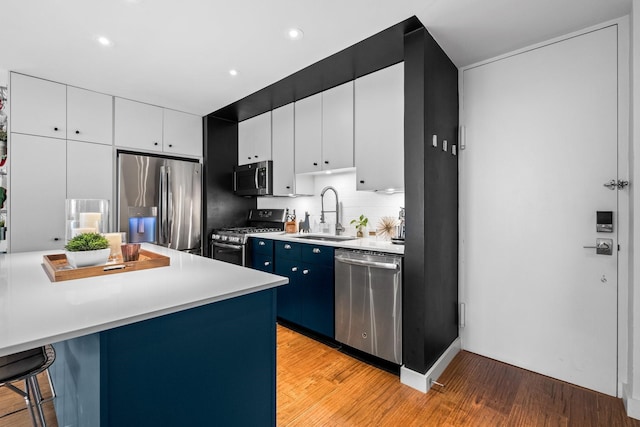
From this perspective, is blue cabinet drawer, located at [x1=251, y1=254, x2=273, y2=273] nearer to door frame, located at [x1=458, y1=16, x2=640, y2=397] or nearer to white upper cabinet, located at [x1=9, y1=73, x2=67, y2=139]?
white upper cabinet, located at [x1=9, y1=73, x2=67, y2=139]

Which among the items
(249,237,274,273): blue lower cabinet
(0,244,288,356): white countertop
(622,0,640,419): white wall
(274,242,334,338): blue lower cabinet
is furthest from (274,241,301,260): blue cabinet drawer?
(622,0,640,419): white wall

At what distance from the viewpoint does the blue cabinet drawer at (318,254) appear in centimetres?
257

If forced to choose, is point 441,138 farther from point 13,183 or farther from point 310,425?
point 13,183

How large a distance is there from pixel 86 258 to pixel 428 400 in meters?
2.03

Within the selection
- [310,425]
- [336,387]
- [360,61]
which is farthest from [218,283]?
[360,61]

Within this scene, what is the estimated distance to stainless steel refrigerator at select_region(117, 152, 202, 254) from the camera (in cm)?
336

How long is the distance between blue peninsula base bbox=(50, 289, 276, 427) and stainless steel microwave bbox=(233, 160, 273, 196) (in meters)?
2.44

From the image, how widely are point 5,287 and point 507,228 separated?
289 cm

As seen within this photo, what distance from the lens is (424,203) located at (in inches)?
78.9

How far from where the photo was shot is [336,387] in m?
2.02

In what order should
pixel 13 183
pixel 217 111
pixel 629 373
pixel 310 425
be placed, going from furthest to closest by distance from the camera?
pixel 217 111 → pixel 13 183 → pixel 629 373 → pixel 310 425

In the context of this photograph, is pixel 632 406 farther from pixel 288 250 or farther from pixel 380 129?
pixel 288 250

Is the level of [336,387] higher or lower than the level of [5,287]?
lower

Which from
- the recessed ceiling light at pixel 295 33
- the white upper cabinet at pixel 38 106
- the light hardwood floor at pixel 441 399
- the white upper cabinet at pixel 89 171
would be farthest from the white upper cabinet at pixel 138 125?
the light hardwood floor at pixel 441 399
